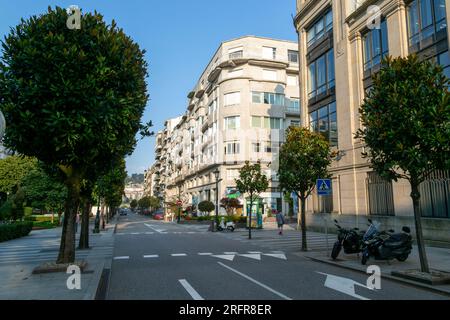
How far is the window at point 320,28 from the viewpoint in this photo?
2546cm

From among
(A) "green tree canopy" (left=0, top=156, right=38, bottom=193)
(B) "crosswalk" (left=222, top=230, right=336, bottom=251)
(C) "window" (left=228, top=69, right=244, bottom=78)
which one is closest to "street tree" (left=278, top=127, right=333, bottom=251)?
(B) "crosswalk" (left=222, top=230, right=336, bottom=251)

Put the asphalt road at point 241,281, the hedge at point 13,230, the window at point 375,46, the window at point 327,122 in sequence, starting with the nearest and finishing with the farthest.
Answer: the asphalt road at point 241,281 < the window at point 375,46 < the hedge at point 13,230 < the window at point 327,122

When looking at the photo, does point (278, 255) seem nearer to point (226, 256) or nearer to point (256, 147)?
point (226, 256)

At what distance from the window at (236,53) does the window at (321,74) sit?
2471 cm

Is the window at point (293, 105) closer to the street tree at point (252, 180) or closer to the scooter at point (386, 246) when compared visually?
the street tree at point (252, 180)

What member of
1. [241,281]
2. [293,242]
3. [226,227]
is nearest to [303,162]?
[293,242]

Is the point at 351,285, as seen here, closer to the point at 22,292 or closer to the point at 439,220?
the point at 22,292

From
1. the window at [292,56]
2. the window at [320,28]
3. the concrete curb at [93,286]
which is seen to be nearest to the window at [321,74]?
the window at [320,28]

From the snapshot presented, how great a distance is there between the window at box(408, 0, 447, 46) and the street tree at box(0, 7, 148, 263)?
1413cm

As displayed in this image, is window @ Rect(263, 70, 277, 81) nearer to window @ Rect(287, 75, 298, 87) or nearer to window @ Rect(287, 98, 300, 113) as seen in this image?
window @ Rect(287, 75, 298, 87)

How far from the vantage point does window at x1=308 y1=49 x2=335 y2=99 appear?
24833 millimetres

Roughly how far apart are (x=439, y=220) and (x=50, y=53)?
1619 centimetres

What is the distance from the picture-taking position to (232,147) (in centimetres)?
4984

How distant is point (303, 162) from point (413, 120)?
21.9 feet
